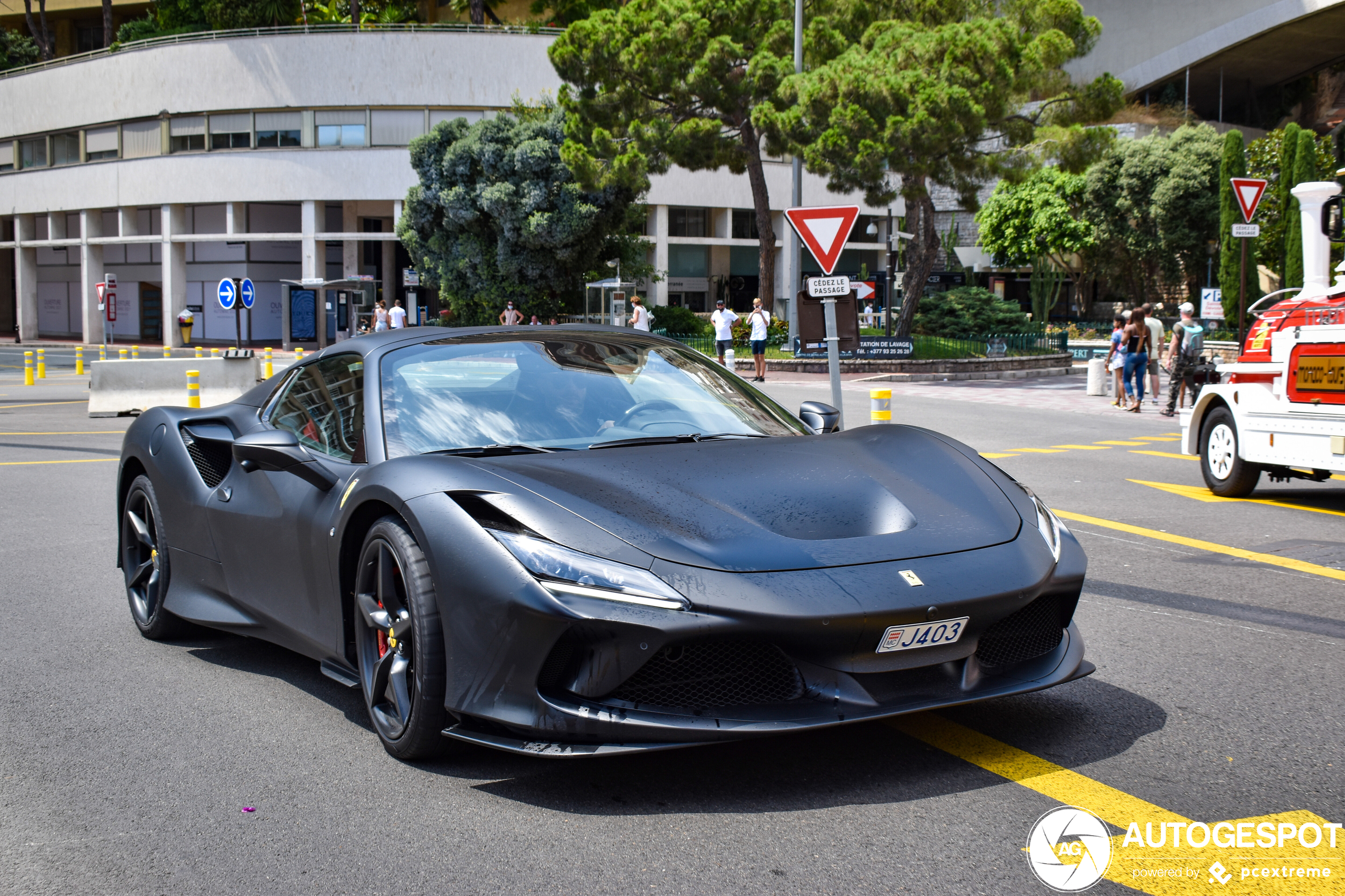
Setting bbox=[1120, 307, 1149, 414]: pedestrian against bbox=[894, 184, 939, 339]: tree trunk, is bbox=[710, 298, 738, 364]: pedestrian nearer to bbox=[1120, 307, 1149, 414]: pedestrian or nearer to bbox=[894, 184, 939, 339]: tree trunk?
bbox=[894, 184, 939, 339]: tree trunk

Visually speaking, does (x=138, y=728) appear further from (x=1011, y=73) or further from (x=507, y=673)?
(x=1011, y=73)

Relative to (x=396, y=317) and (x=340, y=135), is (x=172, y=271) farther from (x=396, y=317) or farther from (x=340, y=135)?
(x=396, y=317)

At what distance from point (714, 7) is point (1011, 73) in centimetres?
786

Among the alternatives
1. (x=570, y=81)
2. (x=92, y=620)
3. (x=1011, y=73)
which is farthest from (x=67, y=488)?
(x=570, y=81)

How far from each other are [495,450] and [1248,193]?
52.3 feet

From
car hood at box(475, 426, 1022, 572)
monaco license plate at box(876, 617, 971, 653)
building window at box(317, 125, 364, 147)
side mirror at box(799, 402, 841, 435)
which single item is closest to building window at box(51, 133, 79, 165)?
building window at box(317, 125, 364, 147)

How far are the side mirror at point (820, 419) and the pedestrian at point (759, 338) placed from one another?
20.9m

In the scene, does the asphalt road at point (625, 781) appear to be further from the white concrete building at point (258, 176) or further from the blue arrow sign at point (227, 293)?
the white concrete building at point (258, 176)

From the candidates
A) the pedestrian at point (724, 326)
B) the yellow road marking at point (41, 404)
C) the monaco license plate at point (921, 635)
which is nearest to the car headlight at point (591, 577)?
the monaco license plate at point (921, 635)

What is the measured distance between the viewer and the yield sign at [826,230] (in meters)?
10.8

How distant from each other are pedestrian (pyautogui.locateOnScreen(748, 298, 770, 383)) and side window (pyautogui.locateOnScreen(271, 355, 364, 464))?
2112cm

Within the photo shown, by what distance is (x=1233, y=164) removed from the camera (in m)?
33.6

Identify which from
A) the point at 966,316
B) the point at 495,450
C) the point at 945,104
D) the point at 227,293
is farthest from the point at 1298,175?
the point at 495,450

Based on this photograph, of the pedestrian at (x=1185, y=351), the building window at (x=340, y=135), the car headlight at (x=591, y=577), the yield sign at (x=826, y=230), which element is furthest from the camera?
the building window at (x=340, y=135)
